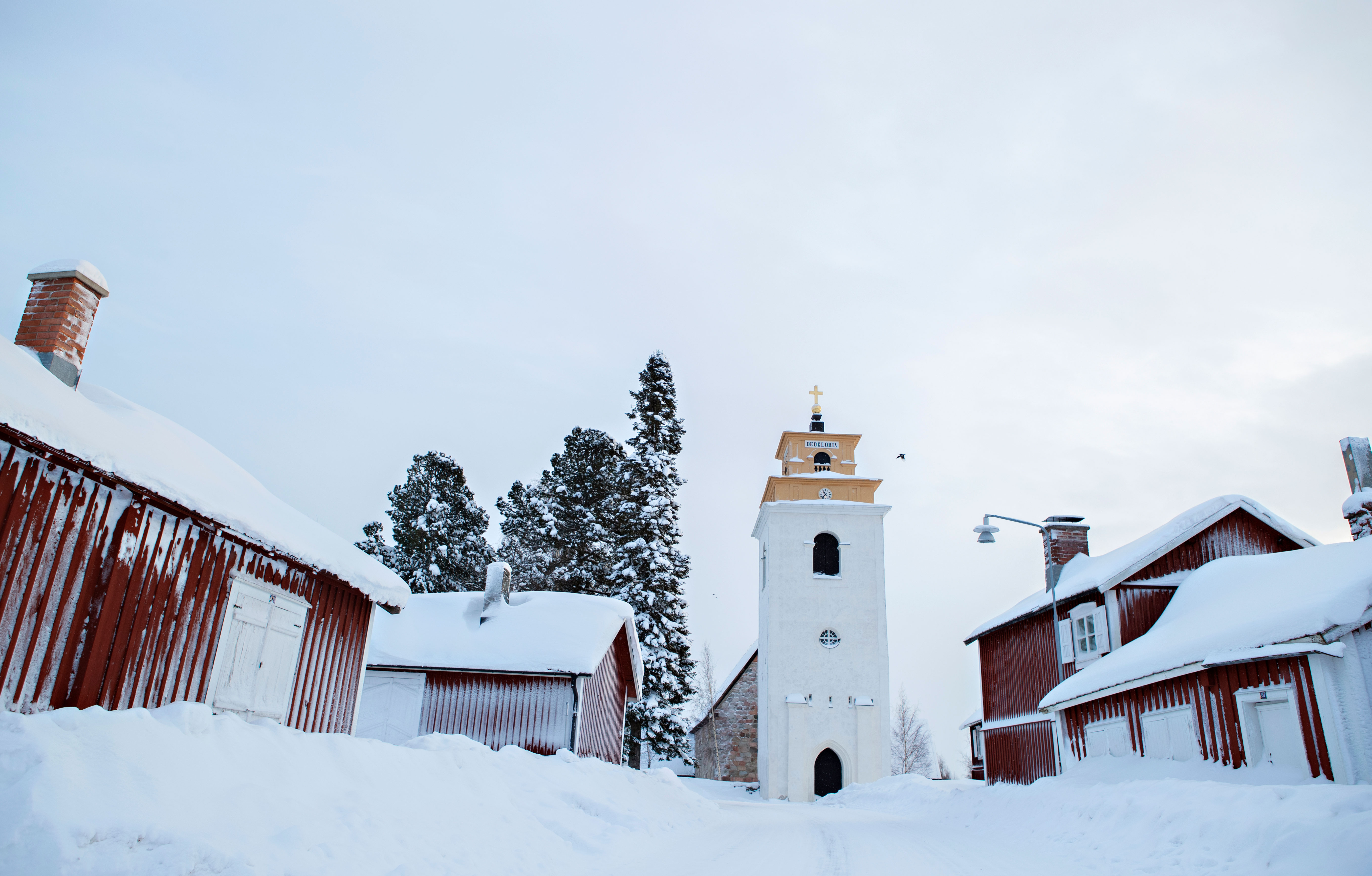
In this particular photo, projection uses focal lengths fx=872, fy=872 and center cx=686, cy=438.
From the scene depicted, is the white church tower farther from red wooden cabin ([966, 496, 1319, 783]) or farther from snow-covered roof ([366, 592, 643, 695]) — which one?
snow-covered roof ([366, 592, 643, 695])

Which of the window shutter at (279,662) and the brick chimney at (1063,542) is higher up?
the brick chimney at (1063,542)

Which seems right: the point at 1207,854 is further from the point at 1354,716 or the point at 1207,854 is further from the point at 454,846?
the point at 454,846

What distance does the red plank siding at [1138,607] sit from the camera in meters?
19.8

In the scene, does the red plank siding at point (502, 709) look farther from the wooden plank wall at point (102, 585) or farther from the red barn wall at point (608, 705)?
the wooden plank wall at point (102, 585)

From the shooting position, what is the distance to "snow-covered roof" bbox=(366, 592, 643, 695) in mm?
19297

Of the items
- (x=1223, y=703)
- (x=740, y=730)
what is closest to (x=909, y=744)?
(x=740, y=730)

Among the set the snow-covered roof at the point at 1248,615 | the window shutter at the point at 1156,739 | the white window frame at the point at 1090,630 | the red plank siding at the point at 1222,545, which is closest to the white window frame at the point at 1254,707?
the snow-covered roof at the point at 1248,615

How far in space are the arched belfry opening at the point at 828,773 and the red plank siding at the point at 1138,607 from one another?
638 inches

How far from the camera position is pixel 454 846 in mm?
7438

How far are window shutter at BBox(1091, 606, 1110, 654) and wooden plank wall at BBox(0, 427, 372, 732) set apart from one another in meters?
17.6

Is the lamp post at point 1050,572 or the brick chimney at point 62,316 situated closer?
the brick chimney at point 62,316

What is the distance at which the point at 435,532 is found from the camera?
3962 cm

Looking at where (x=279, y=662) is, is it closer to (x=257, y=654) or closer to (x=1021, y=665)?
(x=257, y=654)

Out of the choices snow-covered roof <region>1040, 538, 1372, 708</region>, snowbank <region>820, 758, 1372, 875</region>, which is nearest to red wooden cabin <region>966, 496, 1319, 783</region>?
snow-covered roof <region>1040, 538, 1372, 708</region>
